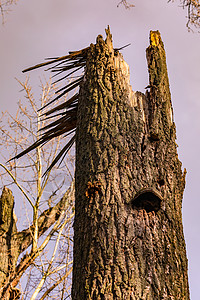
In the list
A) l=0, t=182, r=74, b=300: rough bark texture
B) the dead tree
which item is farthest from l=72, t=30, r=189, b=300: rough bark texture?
l=0, t=182, r=74, b=300: rough bark texture

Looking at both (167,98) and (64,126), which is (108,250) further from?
(64,126)

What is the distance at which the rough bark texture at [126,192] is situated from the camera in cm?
185

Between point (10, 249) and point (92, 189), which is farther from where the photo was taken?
point (10, 249)

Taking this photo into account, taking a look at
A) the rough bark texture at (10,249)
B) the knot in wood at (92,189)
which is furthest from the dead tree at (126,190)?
the rough bark texture at (10,249)

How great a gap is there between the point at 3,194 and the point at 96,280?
538 centimetres

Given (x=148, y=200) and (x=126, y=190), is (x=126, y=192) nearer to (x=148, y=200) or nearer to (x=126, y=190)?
(x=126, y=190)

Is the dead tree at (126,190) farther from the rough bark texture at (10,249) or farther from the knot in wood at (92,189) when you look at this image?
the rough bark texture at (10,249)

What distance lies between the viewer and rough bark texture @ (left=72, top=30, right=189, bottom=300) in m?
1.85

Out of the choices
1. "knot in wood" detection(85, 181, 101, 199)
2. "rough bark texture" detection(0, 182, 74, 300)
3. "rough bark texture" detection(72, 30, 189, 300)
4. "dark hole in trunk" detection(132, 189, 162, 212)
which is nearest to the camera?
"rough bark texture" detection(72, 30, 189, 300)

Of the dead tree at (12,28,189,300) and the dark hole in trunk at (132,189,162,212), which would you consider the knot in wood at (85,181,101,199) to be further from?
the dark hole in trunk at (132,189,162,212)

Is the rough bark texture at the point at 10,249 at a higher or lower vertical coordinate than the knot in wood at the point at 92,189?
higher

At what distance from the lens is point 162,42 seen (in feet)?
9.82

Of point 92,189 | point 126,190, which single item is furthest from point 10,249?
point 126,190

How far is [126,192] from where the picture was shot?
2.09 m
